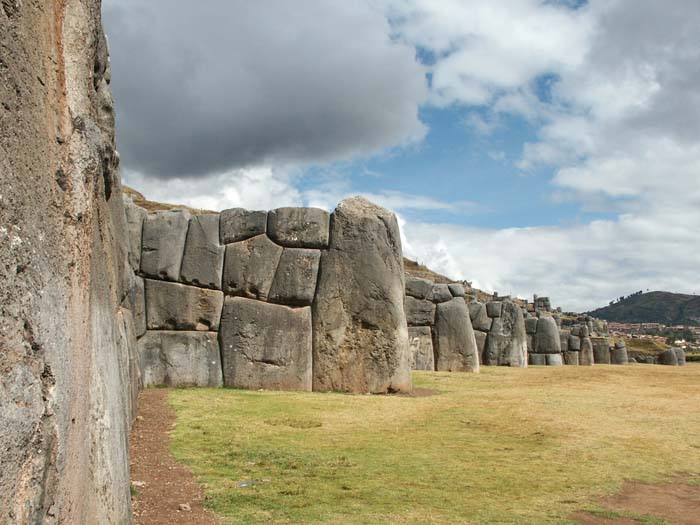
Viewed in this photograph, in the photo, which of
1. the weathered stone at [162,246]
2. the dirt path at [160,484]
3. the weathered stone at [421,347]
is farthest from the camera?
the weathered stone at [421,347]

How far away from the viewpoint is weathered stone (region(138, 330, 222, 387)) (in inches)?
532

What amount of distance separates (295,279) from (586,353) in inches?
996

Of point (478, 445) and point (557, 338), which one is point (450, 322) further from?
point (478, 445)

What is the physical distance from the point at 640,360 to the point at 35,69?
43.3 m

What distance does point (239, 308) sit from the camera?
1376cm

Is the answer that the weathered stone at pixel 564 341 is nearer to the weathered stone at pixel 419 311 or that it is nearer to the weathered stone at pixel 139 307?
the weathered stone at pixel 419 311

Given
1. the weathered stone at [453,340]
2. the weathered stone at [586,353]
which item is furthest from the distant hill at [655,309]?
the weathered stone at [453,340]

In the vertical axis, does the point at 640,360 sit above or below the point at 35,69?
below

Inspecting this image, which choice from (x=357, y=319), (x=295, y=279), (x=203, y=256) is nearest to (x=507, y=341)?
(x=357, y=319)

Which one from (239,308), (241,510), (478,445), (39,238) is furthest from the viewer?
(239,308)

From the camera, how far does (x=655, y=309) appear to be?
16788 centimetres

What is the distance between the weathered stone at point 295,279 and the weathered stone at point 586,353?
24.5m

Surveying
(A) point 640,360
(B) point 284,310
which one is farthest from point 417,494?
(A) point 640,360

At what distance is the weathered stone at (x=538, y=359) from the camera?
3117 cm
